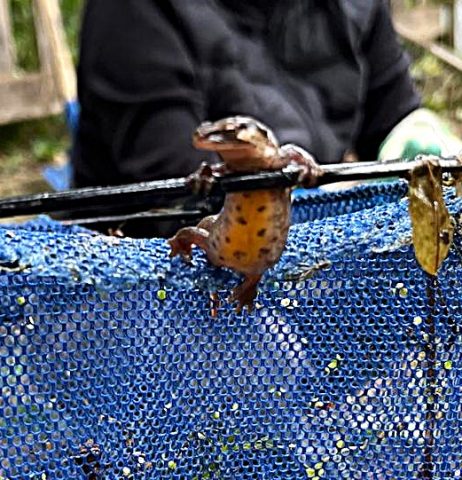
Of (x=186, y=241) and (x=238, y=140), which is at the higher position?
(x=238, y=140)

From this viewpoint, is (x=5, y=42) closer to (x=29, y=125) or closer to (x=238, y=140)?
(x=29, y=125)

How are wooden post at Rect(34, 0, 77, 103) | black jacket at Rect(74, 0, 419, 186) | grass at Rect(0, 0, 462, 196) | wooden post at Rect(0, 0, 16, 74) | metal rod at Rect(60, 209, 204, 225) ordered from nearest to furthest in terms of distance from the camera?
metal rod at Rect(60, 209, 204, 225) → black jacket at Rect(74, 0, 419, 186) → wooden post at Rect(34, 0, 77, 103) → wooden post at Rect(0, 0, 16, 74) → grass at Rect(0, 0, 462, 196)

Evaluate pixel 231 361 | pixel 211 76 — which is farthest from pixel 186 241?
pixel 211 76

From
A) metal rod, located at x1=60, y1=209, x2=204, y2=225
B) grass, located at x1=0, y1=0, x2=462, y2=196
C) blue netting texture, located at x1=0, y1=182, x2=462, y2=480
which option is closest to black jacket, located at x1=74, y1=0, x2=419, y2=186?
metal rod, located at x1=60, y1=209, x2=204, y2=225

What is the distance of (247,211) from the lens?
706mm

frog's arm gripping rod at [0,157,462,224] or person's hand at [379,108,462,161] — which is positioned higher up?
frog's arm gripping rod at [0,157,462,224]

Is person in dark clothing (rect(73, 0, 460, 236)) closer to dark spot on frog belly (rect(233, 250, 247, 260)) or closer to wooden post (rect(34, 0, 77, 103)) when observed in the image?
dark spot on frog belly (rect(233, 250, 247, 260))

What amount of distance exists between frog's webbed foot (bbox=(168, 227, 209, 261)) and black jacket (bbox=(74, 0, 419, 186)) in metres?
0.80

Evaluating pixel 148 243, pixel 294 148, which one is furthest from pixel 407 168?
pixel 148 243

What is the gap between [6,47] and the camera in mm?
3189

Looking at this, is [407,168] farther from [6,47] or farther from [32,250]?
[6,47]

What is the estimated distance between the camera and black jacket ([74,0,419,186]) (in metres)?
1.57

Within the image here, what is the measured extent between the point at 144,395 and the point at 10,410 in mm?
117

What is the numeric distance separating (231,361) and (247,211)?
6.3 inches
